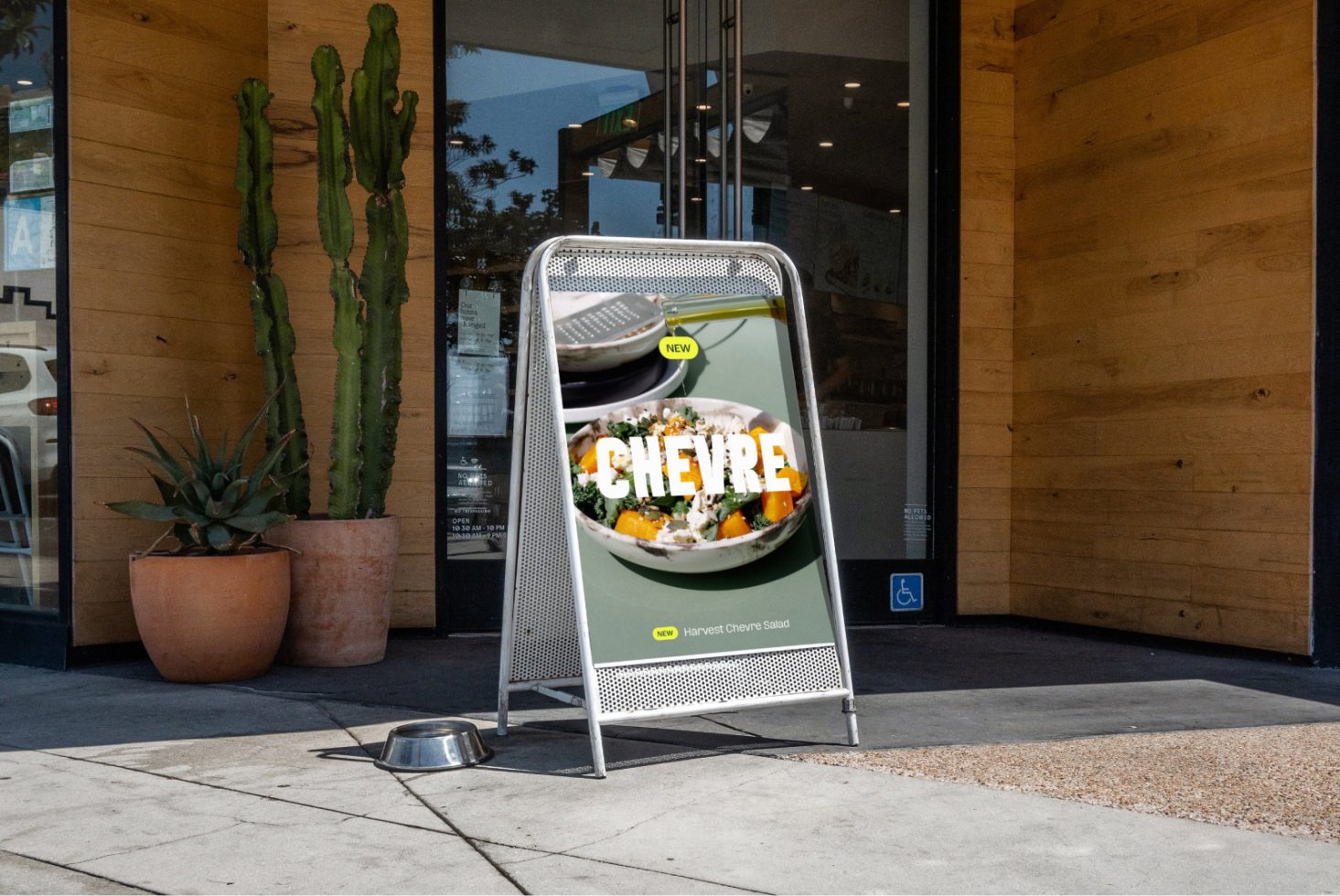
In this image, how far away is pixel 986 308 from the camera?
592 centimetres

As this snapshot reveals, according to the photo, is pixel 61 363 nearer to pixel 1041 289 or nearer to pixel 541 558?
pixel 541 558

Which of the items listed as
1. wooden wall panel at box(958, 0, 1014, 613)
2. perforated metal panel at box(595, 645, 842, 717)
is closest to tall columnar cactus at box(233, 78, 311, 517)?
perforated metal panel at box(595, 645, 842, 717)

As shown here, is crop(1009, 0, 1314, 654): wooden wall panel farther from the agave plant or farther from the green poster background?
the agave plant

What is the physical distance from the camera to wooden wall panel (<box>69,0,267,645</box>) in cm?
461

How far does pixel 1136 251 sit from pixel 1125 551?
1252 mm

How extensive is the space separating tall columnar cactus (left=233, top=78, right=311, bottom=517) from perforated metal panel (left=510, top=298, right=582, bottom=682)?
5.63 ft

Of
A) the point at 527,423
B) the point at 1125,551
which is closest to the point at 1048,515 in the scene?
the point at 1125,551

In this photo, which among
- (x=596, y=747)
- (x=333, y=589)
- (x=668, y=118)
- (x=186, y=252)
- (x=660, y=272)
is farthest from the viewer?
(x=668, y=118)

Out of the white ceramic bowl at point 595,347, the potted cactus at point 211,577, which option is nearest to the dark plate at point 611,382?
the white ceramic bowl at point 595,347

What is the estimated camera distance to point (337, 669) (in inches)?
178

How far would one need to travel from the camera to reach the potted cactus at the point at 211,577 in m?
4.15

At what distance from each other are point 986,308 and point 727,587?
10.6 ft

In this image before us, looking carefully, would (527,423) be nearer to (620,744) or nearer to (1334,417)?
(620,744)

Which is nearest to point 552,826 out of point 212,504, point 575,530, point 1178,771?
point 575,530
